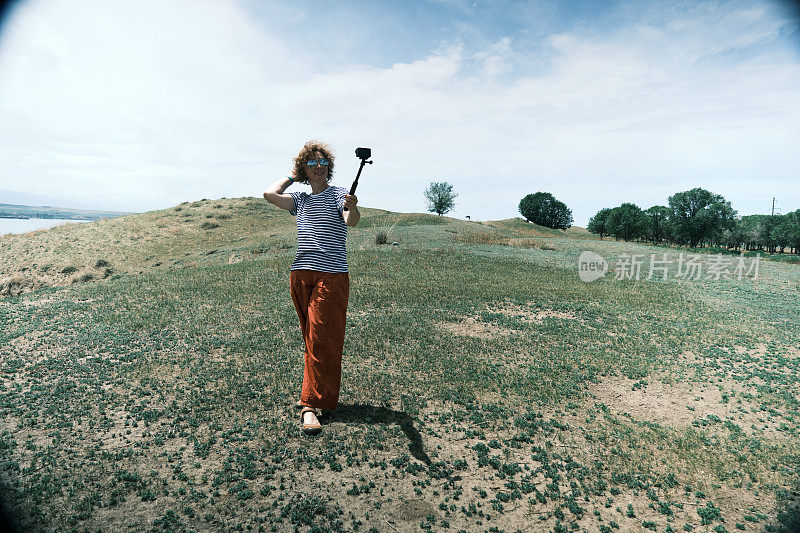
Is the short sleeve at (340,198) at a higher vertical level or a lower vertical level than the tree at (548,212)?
lower

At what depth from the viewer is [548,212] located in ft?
Result: 342

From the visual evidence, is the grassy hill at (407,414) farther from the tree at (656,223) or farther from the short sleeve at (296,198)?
the tree at (656,223)

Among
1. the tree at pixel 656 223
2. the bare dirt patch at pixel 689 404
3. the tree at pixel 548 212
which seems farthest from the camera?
the tree at pixel 548 212

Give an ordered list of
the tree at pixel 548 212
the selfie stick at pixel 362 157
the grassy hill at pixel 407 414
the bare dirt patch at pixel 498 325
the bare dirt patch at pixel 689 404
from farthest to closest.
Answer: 1. the tree at pixel 548 212
2. the bare dirt patch at pixel 498 325
3. the bare dirt patch at pixel 689 404
4. the selfie stick at pixel 362 157
5. the grassy hill at pixel 407 414

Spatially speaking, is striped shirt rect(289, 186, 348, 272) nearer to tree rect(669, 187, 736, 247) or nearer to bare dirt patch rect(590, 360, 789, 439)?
bare dirt patch rect(590, 360, 789, 439)

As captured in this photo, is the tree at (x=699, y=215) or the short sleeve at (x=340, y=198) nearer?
the short sleeve at (x=340, y=198)

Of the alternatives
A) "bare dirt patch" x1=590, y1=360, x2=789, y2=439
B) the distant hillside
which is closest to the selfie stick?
"bare dirt patch" x1=590, y1=360, x2=789, y2=439

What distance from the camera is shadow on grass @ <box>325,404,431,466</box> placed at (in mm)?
4543

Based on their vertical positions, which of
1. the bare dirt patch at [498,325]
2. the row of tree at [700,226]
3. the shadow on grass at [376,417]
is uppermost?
the row of tree at [700,226]

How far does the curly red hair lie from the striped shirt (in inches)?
14.6

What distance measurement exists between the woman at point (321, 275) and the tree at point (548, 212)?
344ft

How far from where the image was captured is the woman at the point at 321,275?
Answer: 460cm

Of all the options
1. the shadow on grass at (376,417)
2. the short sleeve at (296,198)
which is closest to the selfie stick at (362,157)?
the short sleeve at (296,198)

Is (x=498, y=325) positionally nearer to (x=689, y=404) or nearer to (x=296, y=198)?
(x=689, y=404)
